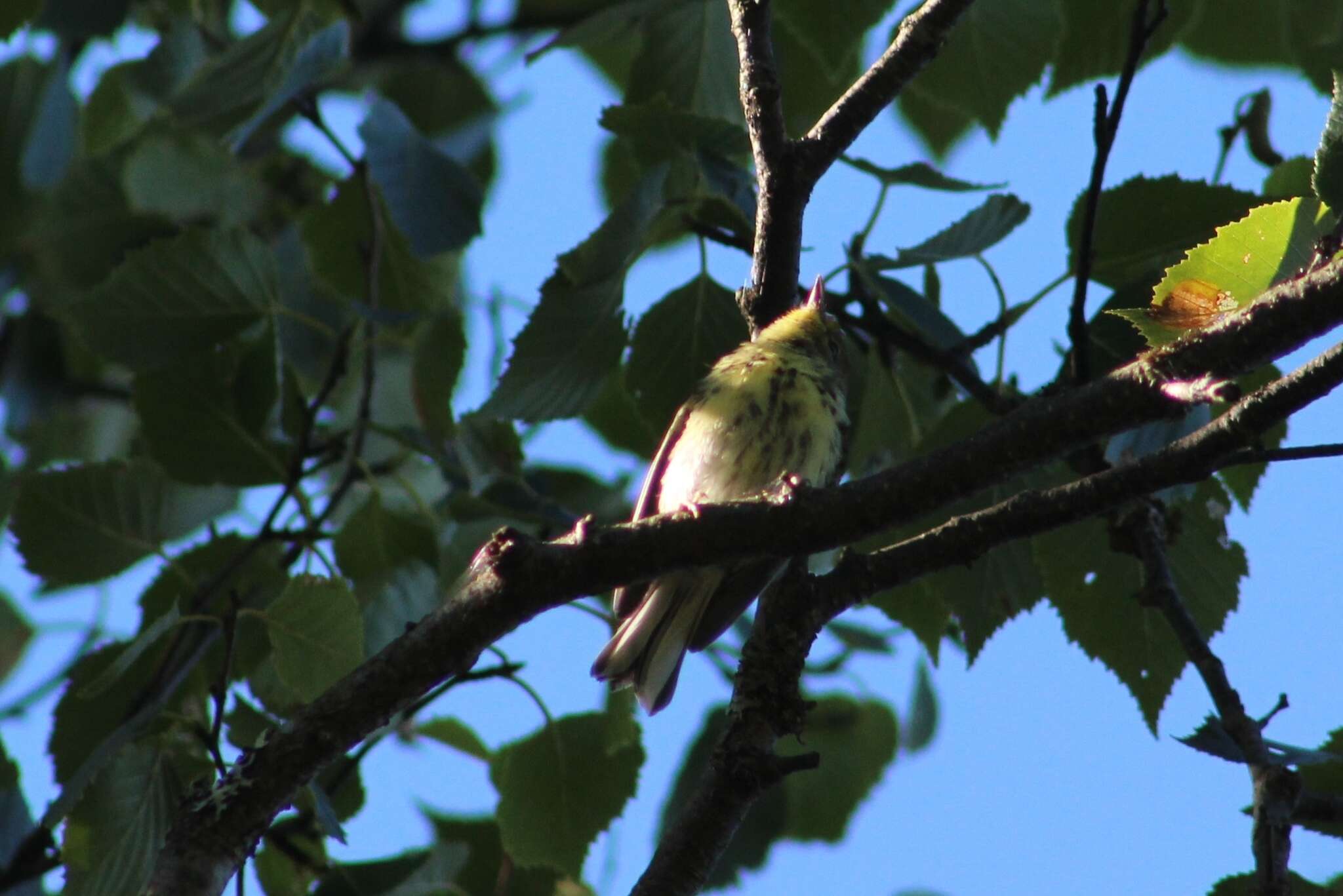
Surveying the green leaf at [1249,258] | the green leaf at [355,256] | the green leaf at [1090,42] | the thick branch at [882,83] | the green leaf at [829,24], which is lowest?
the green leaf at [1249,258]

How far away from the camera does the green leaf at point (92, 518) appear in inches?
115

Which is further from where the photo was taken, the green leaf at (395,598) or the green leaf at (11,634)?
the green leaf at (11,634)

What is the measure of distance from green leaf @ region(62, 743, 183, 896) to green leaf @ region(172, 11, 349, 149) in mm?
1384

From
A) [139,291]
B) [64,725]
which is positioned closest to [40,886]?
[64,725]

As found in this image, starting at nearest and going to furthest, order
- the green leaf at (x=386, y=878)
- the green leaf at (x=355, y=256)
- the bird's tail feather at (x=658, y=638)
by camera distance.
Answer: the green leaf at (x=386, y=878) < the bird's tail feather at (x=658, y=638) < the green leaf at (x=355, y=256)

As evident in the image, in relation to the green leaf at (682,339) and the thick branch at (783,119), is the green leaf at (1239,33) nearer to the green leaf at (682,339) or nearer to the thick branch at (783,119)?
the green leaf at (682,339)

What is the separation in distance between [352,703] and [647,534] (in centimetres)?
41

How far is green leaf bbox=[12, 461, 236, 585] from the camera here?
9.55 feet

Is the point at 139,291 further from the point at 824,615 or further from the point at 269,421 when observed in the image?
the point at 824,615

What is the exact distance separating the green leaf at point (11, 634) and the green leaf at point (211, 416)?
1.41m

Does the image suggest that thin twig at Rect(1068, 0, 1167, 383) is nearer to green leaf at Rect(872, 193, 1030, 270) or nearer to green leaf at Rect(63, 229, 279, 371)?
green leaf at Rect(872, 193, 1030, 270)

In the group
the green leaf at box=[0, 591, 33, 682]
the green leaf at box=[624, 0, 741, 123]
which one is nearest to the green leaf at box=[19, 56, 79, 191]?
the green leaf at box=[0, 591, 33, 682]

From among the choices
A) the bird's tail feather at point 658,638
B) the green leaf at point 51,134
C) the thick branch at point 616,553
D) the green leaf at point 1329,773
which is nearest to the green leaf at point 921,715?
the bird's tail feather at point 658,638

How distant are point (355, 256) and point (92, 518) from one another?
1146 mm
